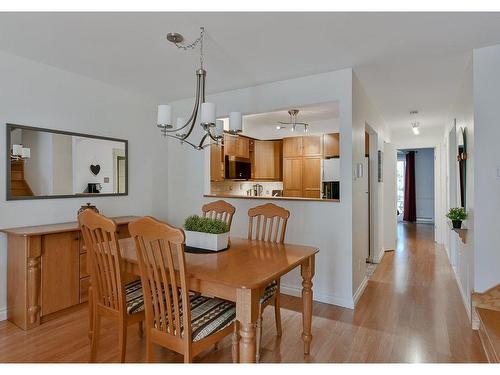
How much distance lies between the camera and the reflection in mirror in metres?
5.44

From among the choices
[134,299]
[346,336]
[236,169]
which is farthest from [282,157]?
[134,299]

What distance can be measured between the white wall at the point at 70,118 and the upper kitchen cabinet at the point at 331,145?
316cm

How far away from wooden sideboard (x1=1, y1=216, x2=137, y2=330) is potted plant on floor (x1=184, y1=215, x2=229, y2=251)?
129cm

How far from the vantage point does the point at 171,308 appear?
5.25ft

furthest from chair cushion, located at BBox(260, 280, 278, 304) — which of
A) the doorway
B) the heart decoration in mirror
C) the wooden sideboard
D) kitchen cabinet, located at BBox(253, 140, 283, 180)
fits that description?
the doorway

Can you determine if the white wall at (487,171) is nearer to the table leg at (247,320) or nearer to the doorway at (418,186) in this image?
the table leg at (247,320)

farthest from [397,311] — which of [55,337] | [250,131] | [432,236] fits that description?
[432,236]

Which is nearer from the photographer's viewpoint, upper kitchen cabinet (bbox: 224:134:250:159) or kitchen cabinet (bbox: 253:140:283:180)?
upper kitchen cabinet (bbox: 224:134:250:159)

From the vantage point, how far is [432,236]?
684 centimetres

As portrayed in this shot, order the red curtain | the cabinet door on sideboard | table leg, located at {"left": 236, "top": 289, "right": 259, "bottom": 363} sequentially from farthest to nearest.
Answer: the red curtain → the cabinet door on sideboard → table leg, located at {"left": 236, "top": 289, "right": 259, "bottom": 363}

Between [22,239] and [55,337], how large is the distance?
84 centimetres

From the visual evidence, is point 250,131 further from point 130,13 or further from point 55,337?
point 55,337

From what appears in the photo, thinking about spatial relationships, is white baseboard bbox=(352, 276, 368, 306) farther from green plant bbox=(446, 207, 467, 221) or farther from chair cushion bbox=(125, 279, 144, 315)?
chair cushion bbox=(125, 279, 144, 315)
